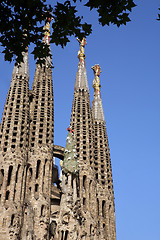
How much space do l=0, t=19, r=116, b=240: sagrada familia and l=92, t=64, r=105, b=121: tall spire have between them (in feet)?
1.04

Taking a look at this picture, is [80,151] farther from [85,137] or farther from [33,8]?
[33,8]

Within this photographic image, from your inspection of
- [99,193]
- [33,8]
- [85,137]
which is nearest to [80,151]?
[85,137]

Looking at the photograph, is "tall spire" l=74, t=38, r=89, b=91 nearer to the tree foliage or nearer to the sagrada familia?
the sagrada familia

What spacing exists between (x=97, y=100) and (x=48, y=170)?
34.6 feet

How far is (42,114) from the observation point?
29.9 m

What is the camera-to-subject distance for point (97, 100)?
35.7 m

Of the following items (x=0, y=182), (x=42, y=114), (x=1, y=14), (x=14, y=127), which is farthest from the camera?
(x=42, y=114)

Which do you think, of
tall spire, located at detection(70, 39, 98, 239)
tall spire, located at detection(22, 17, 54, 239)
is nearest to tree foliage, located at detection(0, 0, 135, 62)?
tall spire, located at detection(22, 17, 54, 239)

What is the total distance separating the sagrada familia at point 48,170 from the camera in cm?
2486

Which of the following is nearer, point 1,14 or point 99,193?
point 1,14

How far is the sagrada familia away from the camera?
24859 mm

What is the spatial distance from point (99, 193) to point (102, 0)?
2473 cm

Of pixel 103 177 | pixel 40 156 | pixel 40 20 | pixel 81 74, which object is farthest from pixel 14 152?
pixel 40 20

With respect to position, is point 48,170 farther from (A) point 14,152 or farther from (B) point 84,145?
(B) point 84,145
